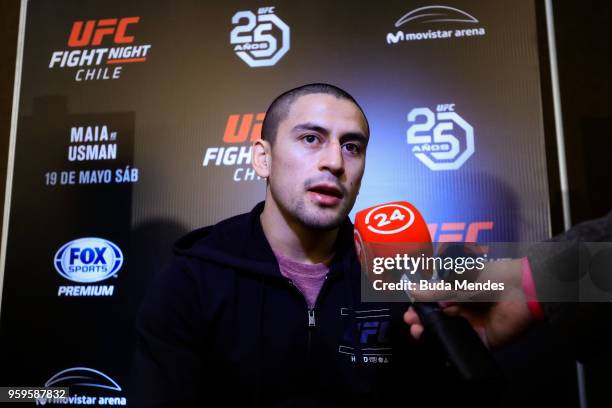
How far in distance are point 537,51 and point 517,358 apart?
3.42 feet

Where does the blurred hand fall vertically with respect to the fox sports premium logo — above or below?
below

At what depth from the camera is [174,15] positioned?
1841 mm

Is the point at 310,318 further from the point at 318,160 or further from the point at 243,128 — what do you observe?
the point at 243,128

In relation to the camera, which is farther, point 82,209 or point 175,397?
point 82,209

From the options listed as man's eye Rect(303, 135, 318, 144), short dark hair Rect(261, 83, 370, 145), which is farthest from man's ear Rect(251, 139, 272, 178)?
man's eye Rect(303, 135, 318, 144)

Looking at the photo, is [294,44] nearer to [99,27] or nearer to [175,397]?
[99,27]

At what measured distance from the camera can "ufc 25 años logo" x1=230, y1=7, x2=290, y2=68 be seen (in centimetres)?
178

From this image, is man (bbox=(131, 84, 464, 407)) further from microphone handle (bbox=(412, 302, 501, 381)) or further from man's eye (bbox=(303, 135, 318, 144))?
microphone handle (bbox=(412, 302, 501, 381))

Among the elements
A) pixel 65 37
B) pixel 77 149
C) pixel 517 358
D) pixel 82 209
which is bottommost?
pixel 517 358

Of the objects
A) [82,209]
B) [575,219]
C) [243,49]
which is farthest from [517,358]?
[82,209]

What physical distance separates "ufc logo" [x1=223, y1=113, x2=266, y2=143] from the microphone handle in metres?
1.12

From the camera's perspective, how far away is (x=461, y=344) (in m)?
0.70

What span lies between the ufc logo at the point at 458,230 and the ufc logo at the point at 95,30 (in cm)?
139

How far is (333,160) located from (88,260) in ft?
3.61
